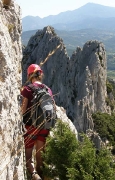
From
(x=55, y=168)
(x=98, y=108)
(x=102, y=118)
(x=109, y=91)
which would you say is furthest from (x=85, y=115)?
(x=55, y=168)

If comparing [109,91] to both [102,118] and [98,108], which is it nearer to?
[98,108]

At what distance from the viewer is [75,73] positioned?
203ft

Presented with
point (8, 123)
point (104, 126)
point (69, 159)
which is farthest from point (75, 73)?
point (8, 123)

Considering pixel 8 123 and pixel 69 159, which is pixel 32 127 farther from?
pixel 8 123

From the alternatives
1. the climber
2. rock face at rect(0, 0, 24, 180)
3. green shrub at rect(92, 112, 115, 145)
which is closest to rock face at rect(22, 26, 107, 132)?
green shrub at rect(92, 112, 115, 145)

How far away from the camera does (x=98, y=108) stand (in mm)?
56938

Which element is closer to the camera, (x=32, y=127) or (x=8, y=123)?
(x=8, y=123)

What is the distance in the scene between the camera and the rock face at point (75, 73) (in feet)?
181

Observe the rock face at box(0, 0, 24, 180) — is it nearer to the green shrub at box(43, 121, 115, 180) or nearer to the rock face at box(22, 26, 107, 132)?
the green shrub at box(43, 121, 115, 180)

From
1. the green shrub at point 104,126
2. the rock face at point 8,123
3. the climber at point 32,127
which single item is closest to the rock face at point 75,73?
the green shrub at point 104,126

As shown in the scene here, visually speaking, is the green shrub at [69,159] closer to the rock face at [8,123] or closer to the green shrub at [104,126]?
the rock face at [8,123]

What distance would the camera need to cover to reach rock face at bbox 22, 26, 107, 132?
5519 cm

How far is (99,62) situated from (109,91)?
32.4 ft

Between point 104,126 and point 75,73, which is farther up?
point 75,73
